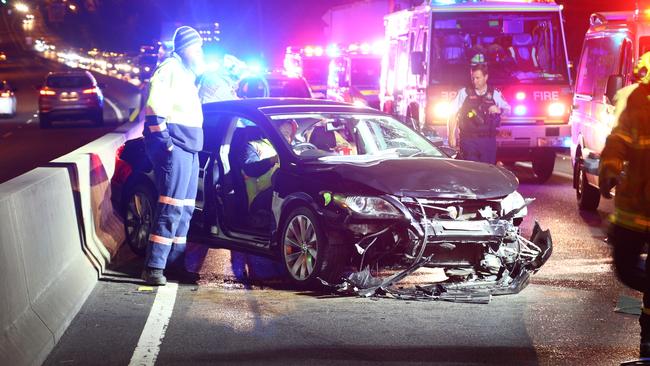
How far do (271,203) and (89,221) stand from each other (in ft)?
5.38

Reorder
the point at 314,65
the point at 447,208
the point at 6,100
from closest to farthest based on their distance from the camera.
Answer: the point at 447,208 < the point at 314,65 < the point at 6,100

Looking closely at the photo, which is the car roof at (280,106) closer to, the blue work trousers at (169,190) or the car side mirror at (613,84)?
the blue work trousers at (169,190)

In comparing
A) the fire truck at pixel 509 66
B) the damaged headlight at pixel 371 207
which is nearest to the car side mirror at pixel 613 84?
the damaged headlight at pixel 371 207

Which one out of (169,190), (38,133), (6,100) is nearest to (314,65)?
(38,133)

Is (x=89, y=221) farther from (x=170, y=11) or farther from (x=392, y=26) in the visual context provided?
(x=170, y=11)

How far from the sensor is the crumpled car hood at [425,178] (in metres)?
8.02

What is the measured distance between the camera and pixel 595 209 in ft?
45.3

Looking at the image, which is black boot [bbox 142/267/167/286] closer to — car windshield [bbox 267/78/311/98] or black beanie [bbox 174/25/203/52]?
black beanie [bbox 174/25/203/52]

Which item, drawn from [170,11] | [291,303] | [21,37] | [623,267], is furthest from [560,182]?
[21,37]

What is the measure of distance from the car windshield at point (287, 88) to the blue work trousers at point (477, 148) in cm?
1398

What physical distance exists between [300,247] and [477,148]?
398 cm

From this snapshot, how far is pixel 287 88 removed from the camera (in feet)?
85.1

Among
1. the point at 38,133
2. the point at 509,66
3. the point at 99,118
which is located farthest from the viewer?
the point at 99,118

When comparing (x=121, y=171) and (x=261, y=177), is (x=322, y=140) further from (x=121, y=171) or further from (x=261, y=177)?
(x=121, y=171)
